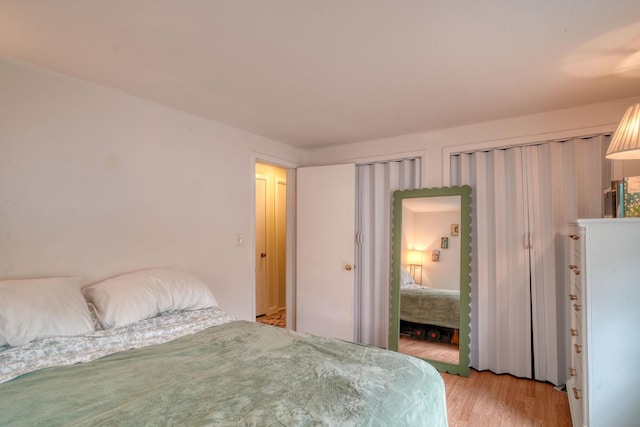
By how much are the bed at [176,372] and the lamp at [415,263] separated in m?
1.71

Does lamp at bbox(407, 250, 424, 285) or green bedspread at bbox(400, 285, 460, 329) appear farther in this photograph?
lamp at bbox(407, 250, 424, 285)

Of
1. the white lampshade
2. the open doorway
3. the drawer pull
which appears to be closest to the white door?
the white lampshade

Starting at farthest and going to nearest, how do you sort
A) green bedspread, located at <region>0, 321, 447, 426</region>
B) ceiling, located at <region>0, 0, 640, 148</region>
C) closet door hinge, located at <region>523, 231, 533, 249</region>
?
closet door hinge, located at <region>523, 231, 533, 249</region>, ceiling, located at <region>0, 0, 640, 148</region>, green bedspread, located at <region>0, 321, 447, 426</region>

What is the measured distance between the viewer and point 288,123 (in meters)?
2.98

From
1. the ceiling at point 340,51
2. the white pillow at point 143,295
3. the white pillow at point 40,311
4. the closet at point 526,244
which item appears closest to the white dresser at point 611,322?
the closet at point 526,244

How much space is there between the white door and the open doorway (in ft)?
3.45

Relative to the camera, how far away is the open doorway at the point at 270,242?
4.86 metres

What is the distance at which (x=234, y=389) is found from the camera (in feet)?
4.01

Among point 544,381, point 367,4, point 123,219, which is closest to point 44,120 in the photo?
point 123,219

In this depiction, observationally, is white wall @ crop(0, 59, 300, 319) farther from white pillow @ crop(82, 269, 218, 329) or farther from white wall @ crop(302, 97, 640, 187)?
white wall @ crop(302, 97, 640, 187)

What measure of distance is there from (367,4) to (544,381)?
3126mm

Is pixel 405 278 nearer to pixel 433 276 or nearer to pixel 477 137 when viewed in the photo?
pixel 433 276

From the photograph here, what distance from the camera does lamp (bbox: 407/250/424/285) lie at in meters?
3.19

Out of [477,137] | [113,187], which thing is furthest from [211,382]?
[477,137]
